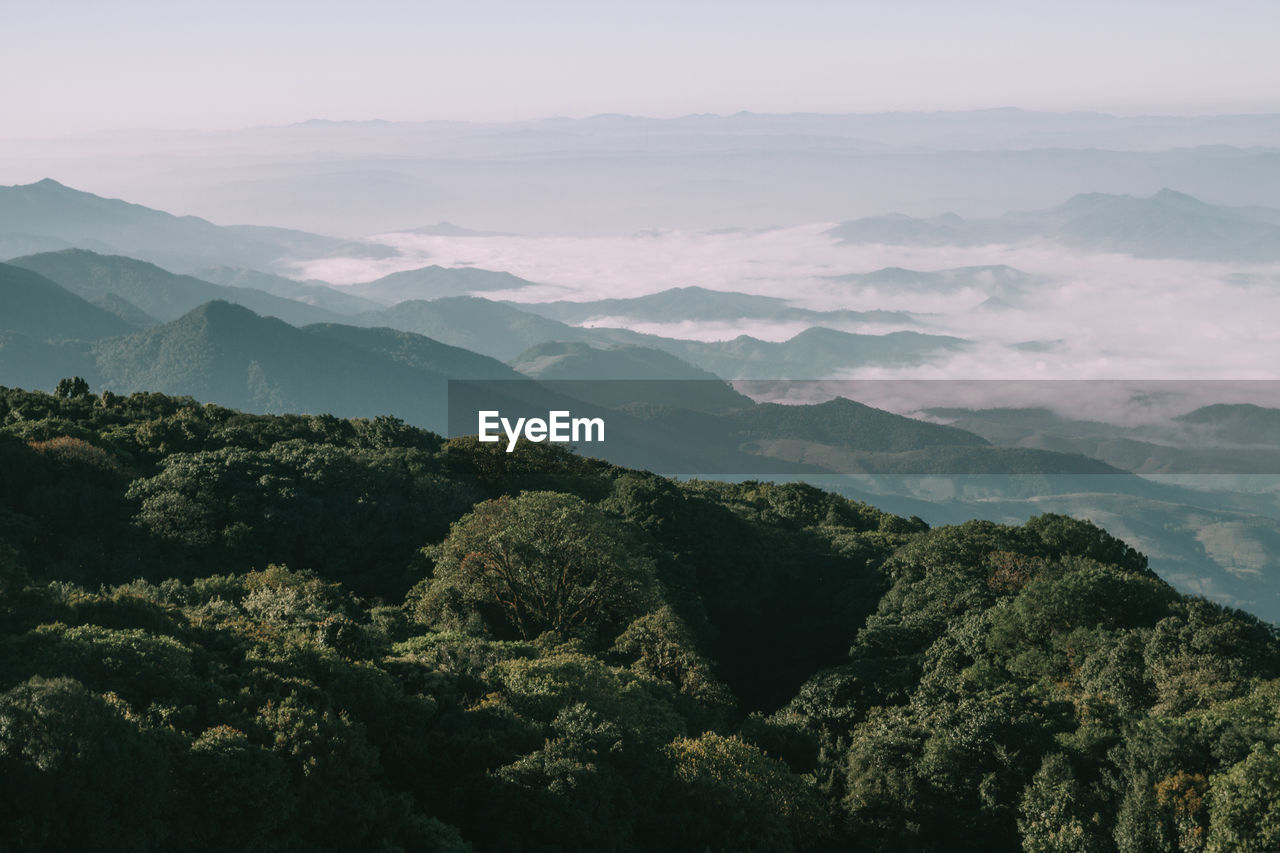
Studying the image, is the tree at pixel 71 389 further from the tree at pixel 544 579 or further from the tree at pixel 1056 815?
the tree at pixel 1056 815

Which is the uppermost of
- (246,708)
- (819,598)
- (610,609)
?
(246,708)

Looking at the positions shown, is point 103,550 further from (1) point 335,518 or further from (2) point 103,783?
(2) point 103,783

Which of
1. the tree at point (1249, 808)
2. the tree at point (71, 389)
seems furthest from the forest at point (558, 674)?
the tree at point (71, 389)

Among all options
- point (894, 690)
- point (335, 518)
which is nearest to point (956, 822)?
point (894, 690)

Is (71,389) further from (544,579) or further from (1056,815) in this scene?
(1056,815)

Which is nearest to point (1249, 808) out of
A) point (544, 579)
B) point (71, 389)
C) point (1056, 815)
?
point (1056, 815)

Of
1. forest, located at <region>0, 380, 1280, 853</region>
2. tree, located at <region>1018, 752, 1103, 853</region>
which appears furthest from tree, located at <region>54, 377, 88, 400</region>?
tree, located at <region>1018, 752, 1103, 853</region>

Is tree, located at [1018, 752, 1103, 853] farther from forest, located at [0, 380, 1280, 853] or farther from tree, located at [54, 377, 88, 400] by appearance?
tree, located at [54, 377, 88, 400]
